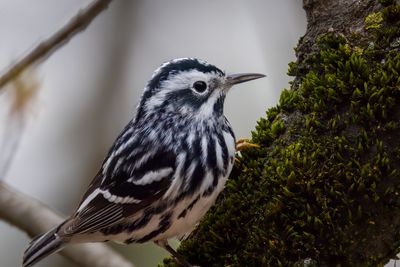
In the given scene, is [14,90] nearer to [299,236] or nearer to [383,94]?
[299,236]

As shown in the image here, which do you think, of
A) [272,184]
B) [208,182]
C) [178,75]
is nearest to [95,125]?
[178,75]

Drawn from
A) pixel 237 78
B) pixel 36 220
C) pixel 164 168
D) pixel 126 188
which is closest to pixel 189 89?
pixel 237 78

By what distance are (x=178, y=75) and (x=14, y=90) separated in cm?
117

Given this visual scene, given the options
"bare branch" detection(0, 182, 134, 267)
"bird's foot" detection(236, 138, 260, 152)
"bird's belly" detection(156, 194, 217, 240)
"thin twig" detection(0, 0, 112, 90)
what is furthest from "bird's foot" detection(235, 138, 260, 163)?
"thin twig" detection(0, 0, 112, 90)

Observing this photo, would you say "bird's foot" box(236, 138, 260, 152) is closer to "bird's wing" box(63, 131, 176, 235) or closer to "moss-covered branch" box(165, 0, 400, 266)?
"moss-covered branch" box(165, 0, 400, 266)

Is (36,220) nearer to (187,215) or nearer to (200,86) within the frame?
(187,215)

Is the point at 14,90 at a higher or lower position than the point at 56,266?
higher

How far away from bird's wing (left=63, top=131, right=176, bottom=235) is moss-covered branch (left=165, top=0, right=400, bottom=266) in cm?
38

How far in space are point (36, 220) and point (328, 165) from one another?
136cm

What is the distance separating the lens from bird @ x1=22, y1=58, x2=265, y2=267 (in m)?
3.77

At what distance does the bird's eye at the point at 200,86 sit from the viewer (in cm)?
407

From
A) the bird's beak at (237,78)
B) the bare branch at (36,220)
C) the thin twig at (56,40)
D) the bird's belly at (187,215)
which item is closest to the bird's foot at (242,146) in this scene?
the bird's belly at (187,215)

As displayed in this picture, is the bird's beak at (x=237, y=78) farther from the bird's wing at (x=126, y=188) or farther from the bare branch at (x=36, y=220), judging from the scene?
the bare branch at (x=36, y=220)

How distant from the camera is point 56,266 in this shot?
247 inches
